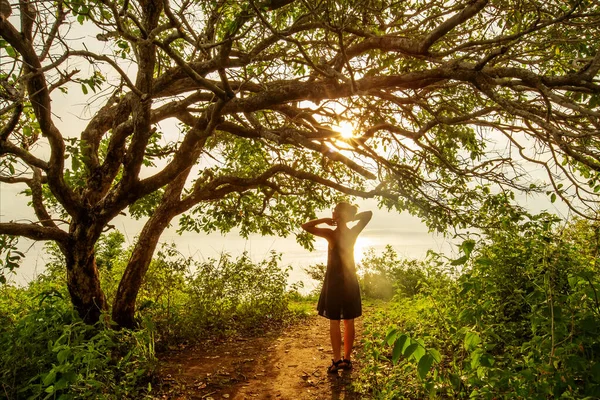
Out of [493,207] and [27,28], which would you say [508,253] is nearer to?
[493,207]

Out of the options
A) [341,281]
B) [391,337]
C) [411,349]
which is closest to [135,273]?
[341,281]

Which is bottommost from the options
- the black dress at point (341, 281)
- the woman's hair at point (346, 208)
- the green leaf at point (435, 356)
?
the green leaf at point (435, 356)

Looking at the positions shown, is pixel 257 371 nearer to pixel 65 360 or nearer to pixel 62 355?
pixel 65 360

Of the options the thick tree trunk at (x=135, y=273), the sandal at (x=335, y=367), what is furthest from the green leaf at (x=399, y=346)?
the thick tree trunk at (x=135, y=273)

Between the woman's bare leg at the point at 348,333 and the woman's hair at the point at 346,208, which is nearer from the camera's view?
the woman's bare leg at the point at 348,333

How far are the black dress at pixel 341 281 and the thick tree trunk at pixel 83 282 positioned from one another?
3.88 meters

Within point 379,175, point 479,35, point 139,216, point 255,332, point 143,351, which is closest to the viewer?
point 143,351

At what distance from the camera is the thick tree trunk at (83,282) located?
592 cm

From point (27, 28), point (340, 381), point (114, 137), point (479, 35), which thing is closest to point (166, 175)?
point (114, 137)

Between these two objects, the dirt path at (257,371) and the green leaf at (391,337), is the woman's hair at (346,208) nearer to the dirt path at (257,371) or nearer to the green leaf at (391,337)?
the dirt path at (257,371)

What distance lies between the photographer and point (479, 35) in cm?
651

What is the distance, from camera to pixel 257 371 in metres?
6.05

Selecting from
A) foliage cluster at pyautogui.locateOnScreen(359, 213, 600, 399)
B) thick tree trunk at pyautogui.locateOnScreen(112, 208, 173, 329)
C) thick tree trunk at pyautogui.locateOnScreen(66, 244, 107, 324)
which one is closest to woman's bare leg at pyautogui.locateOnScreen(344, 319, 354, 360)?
foliage cluster at pyautogui.locateOnScreen(359, 213, 600, 399)

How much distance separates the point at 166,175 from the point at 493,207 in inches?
222
